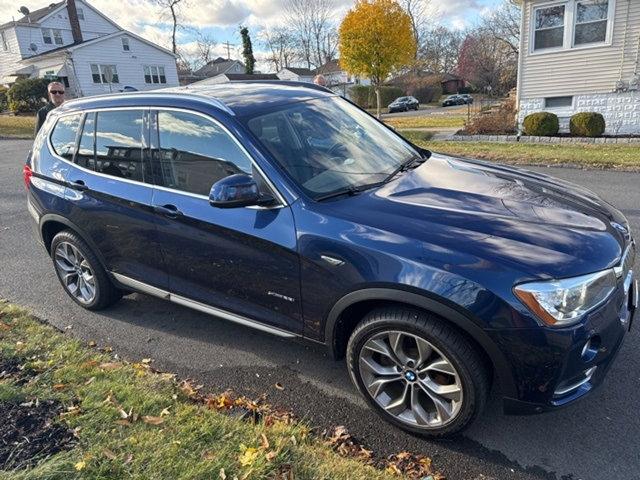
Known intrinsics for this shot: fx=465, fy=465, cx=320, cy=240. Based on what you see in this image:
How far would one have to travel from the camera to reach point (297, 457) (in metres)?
2.38

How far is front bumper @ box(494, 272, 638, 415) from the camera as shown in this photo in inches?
84.4

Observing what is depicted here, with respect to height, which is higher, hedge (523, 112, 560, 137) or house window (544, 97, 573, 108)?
house window (544, 97, 573, 108)

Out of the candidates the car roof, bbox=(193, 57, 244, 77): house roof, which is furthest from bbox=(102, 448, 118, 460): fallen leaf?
bbox=(193, 57, 244, 77): house roof

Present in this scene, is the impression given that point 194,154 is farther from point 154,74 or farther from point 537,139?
point 154,74

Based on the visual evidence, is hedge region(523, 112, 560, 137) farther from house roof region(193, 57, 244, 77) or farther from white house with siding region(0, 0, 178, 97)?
house roof region(193, 57, 244, 77)

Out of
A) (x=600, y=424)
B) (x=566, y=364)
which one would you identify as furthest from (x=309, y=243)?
(x=600, y=424)

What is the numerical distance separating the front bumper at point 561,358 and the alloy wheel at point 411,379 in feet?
0.98

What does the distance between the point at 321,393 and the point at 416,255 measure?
49.0 inches

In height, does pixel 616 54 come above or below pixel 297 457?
above

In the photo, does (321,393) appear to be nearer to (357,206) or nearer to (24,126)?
(357,206)

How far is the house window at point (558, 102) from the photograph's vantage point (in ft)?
47.2

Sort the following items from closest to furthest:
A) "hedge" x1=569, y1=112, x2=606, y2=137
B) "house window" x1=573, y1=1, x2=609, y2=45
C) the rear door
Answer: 1. the rear door
2. "hedge" x1=569, y1=112, x2=606, y2=137
3. "house window" x1=573, y1=1, x2=609, y2=45

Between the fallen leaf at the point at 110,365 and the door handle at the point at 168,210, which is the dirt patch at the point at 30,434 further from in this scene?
the door handle at the point at 168,210

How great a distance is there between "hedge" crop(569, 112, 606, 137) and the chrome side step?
12554 mm
